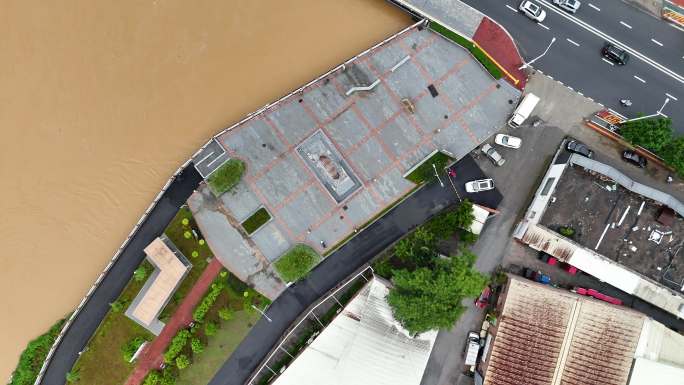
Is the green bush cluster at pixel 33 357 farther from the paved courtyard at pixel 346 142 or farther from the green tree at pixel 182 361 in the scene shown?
the paved courtyard at pixel 346 142

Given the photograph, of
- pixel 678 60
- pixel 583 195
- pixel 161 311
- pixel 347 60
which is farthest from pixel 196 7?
pixel 678 60

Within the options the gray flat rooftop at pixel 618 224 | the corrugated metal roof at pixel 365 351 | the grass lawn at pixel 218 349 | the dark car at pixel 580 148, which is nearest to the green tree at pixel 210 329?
the grass lawn at pixel 218 349

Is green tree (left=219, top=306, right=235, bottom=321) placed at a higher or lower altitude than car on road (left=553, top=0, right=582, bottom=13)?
lower

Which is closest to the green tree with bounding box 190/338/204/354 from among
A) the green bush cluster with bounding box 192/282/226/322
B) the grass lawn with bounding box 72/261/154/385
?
the green bush cluster with bounding box 192/282/226/322

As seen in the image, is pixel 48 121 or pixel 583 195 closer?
pixel 583 195

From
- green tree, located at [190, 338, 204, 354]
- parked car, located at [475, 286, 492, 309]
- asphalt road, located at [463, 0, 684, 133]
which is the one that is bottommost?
green tree, located at [190, 338, 204, 354]

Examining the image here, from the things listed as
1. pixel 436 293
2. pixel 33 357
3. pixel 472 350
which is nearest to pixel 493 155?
pixel 436 293

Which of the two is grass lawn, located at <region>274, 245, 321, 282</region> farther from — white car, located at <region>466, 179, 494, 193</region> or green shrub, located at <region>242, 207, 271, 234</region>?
white car, located at <region>466, 179, 494, 193</region>

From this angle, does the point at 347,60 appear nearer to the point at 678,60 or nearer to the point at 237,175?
the point at 237,175
